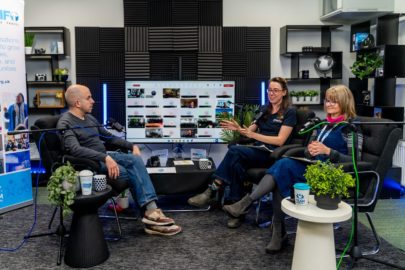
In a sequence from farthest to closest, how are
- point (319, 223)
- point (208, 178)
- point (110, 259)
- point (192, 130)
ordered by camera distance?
point (192, 130) → point (208, 178) → point (110, 259) → point (319, 223)

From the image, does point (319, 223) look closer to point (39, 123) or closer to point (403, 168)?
point (39, 123)

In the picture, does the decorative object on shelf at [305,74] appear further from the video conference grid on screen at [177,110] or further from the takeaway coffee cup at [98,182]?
the takeaway coffee cup at [98,182]

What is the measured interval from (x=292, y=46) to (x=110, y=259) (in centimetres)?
407

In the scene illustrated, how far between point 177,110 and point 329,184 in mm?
3084

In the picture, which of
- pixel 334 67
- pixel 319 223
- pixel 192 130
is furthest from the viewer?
pixel 334 67

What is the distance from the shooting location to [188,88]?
537cm

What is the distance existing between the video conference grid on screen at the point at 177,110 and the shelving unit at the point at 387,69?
1821mm

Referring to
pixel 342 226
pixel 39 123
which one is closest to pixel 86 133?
pixel 39 123

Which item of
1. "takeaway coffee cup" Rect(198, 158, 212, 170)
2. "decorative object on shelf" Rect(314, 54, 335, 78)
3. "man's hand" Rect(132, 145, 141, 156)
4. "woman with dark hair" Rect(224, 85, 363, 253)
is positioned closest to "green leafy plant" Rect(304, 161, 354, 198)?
"woman with dark hair" Rect(224, 85, 363, 253)

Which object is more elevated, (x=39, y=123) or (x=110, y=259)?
(x=39, y=123)

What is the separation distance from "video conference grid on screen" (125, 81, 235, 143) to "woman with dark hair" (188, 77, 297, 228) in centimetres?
119

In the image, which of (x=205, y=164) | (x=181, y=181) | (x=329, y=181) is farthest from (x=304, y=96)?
(x=329, y=181)

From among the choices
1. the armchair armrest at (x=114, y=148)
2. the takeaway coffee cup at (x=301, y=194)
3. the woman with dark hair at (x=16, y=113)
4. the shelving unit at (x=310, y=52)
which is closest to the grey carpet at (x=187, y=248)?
the takeaway coffee cup at (x=301, y=194)

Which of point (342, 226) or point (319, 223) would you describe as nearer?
point (319, 223)
